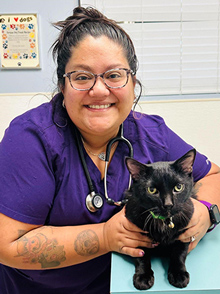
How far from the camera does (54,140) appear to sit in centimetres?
88

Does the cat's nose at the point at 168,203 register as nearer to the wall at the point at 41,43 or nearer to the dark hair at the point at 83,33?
the dark hair at the point at 83,33

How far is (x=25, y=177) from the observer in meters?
0.80

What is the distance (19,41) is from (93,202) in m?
1.46

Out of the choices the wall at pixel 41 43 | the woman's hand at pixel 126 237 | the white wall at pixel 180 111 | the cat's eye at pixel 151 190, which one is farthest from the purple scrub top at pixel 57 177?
the wall at pixel 41 43

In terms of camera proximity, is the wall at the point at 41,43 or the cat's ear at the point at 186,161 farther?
the wall at the point at 41,43

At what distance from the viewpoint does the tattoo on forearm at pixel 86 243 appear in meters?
0.82

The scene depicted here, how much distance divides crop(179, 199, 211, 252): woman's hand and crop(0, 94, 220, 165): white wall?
3.67 feet

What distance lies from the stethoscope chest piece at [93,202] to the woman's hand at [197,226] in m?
0.27

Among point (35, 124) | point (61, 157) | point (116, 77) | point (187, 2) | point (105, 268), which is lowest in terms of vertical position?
point (105, 268)

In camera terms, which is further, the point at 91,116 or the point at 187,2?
the point at 187,2

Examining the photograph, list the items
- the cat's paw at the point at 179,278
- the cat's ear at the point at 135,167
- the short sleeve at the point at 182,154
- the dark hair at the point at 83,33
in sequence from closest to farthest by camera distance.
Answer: the cat's paw at the point at 179,278 → the cat's ear at the point at 135,167 → the dark hair at the point at 83,33 → the short sleeve at the point at 182,154

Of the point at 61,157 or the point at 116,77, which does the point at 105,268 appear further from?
the point at 116,77

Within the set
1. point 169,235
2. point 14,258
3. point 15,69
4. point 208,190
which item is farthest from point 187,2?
point 14,258

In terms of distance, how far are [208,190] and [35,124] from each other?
0.64 metres
